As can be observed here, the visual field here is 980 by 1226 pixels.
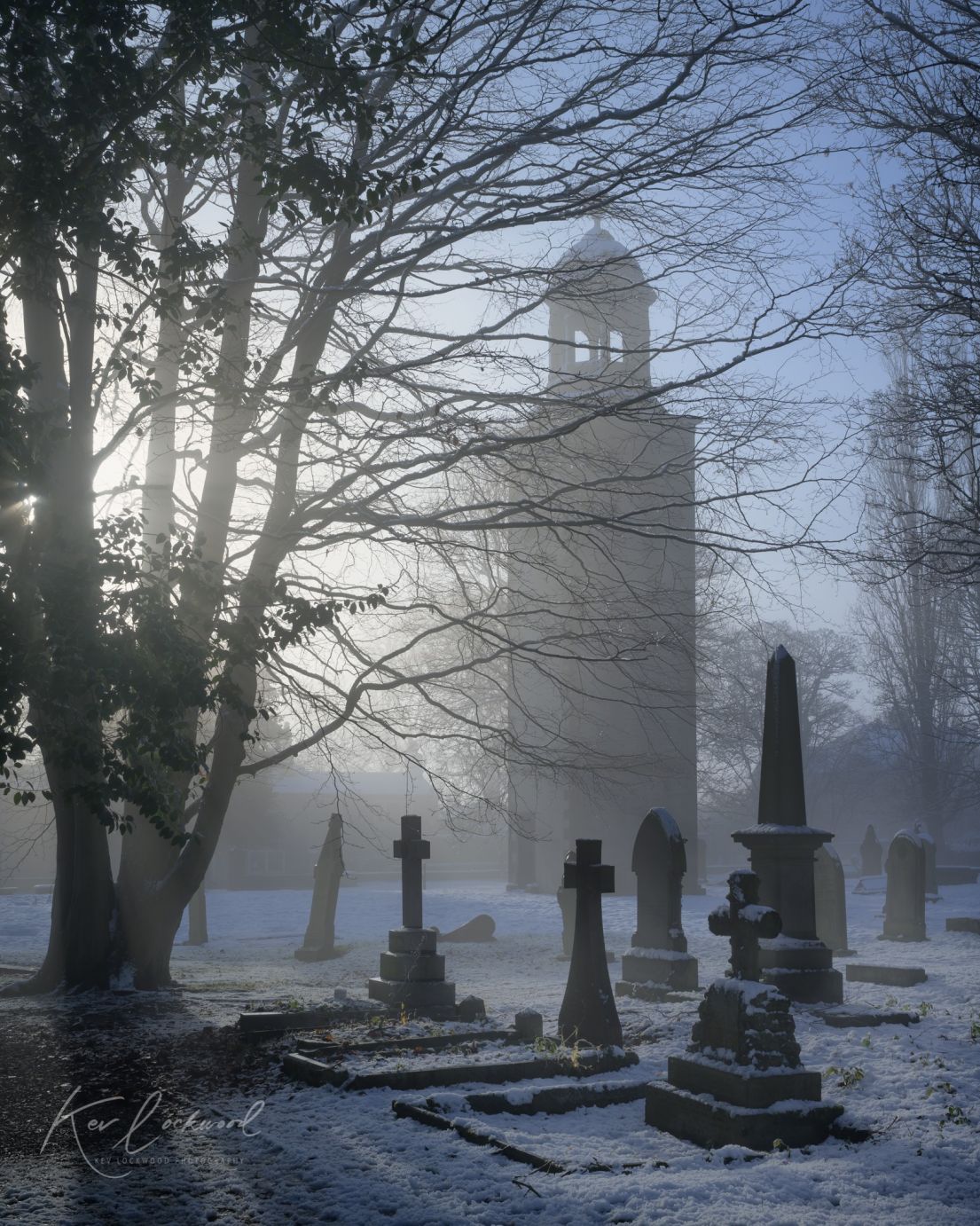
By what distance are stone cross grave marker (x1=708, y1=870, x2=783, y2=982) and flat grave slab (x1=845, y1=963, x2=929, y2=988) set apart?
577 centimetres

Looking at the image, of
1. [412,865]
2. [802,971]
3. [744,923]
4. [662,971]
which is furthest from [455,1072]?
[662,971]

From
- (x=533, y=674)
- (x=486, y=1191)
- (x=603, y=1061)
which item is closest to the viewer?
(x=486, y=1191)

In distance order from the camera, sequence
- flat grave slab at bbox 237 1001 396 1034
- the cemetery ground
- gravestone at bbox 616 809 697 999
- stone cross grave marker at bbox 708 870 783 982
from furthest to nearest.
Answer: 1. gravestone at bbox 616 809 697 999
2. flat grave slab at bbox 237 1001 396 1034
3. stone cross grave marker at bbox 708 870 783 982
4. the cemetery ground

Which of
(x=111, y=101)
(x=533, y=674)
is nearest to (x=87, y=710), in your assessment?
(x=111, y=101)

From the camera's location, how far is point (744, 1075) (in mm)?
5543

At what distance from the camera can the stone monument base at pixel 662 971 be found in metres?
10.9

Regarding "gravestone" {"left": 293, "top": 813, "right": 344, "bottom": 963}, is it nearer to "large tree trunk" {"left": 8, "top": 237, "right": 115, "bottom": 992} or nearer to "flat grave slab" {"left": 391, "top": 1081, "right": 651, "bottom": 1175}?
"large tree trunk" {"left": 8, "top": 237, "right": 115, "bottom": 992}

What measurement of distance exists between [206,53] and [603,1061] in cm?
630

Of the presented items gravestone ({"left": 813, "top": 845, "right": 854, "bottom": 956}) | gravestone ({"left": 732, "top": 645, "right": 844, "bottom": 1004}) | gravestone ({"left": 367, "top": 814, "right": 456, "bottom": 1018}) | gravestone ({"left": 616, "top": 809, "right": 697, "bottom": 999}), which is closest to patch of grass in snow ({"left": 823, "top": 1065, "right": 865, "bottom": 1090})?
gravestone ({"left": 732, "top": 645, "right": 844, "bottom": 1004})

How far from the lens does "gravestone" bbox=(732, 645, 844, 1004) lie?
31.6ft

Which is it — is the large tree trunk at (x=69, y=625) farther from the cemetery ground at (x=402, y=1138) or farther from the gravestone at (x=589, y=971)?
the gravestone at (x=589, y=971)

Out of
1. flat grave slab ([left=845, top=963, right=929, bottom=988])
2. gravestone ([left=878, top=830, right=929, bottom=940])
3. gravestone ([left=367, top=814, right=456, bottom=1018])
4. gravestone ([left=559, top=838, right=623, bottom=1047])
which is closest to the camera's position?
gravestone ([left=559, top=838, right=623, bottom=1047])

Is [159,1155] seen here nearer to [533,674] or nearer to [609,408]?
[609,408]

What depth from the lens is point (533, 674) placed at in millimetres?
29312
